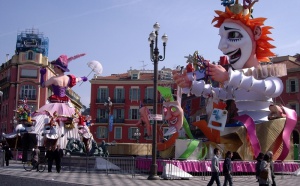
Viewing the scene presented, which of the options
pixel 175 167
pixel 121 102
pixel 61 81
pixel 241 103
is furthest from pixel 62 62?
pixel 121 102

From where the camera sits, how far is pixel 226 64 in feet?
85.1

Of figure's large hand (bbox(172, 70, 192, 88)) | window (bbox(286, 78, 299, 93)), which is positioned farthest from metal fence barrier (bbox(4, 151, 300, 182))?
window (bbox(286, 78, 299, 93))

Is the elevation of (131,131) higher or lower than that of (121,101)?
lower

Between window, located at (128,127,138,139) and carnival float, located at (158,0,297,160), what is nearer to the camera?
carnival float, located at (158,0,297,160)

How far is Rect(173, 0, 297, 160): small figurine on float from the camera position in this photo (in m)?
20.5

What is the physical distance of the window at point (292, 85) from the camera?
4454 centimetres

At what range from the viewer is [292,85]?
147 feet

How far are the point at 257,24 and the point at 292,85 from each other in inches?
1004

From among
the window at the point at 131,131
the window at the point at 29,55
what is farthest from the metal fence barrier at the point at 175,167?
the window at the point at 29,55

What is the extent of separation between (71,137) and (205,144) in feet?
39.8

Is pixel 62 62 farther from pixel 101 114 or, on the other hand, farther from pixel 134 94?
pixel 134 94

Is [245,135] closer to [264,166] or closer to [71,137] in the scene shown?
[264,166]

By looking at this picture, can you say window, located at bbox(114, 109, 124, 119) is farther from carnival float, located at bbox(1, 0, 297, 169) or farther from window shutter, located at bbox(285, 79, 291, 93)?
carnival float, located at bbox(1, 0, 297, 169)

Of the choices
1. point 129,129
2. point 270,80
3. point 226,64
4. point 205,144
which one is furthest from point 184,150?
point 129,129
